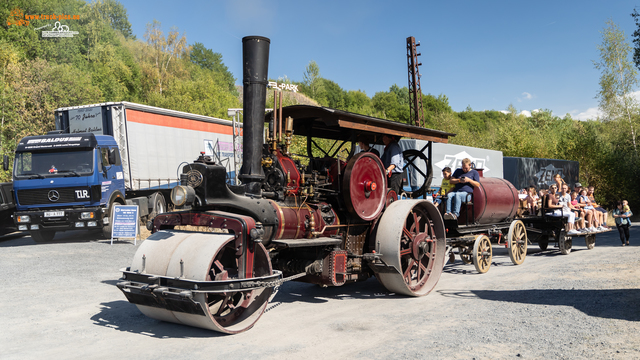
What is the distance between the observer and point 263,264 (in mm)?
4770

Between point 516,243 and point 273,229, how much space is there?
6247 mm

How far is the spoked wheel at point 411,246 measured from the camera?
5988mm

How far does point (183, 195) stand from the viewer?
446 cm

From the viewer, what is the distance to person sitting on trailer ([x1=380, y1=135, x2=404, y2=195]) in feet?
22.9

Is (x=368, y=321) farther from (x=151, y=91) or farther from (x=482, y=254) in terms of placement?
(x=151, y=91)

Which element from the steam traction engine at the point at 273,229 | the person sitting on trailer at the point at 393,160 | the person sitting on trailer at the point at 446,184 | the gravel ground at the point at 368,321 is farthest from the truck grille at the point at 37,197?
the person sitting on trailer at the point at 446,184

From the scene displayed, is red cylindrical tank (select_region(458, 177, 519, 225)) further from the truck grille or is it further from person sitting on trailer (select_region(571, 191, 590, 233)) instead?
the truck grille

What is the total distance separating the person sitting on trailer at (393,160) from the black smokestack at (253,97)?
101 inches

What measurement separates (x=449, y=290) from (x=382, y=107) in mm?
70893

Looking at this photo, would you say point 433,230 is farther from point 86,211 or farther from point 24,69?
point 24,69

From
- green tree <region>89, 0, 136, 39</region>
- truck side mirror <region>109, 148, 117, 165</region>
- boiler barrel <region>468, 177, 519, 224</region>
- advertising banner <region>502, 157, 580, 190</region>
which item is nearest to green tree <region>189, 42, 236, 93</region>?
green tree <region>89, 0, 136, 39</region>

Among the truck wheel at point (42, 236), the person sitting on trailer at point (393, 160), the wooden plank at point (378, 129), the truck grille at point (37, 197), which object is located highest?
the wooden plank at point (378, 129)

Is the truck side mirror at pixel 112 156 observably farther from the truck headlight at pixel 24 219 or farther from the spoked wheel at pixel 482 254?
the spoked wheel at pixel 482 254

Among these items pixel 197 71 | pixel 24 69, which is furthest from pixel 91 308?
pixel 197 71
